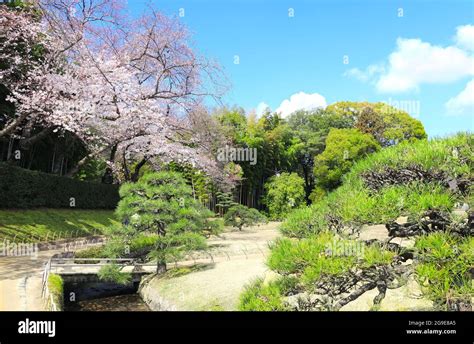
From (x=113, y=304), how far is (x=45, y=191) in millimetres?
7301

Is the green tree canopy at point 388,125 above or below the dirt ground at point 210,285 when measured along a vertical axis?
above

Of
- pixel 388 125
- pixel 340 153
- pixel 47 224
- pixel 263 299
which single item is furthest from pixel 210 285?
pixel 388 125

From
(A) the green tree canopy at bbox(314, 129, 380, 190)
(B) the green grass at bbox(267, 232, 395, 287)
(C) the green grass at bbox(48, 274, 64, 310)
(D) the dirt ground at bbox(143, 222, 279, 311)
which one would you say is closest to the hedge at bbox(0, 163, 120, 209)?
(C) the green grass at bbox(48, 274, 64, 310)

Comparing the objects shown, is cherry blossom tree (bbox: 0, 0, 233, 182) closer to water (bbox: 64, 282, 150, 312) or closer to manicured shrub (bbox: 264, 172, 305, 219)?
water (bbox: 64, 282, 150, 312)

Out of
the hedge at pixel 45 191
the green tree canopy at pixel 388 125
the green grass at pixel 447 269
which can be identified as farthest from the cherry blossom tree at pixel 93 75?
the green tree canopy at pixel 388 125

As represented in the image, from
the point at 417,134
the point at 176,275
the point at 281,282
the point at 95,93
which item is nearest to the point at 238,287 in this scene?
the point at 176,275

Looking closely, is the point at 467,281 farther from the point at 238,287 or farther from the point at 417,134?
the point at 417,134

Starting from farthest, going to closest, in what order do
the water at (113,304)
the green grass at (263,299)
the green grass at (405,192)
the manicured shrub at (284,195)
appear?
the manicured shrub at (284,195)
the water at (113,304)
the green grass at (263,299)
the green grass at (405,192)

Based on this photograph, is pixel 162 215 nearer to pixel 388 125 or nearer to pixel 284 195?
pixel 284 195

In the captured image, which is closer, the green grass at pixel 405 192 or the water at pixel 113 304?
the green grass at pixel 405 192

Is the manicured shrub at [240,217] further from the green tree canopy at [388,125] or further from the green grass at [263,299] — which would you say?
the green grass at [263,299]

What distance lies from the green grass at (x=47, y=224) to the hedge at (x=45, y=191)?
12.4 inches

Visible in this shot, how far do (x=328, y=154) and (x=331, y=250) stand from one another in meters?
22.0

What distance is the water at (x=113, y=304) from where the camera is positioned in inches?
326
